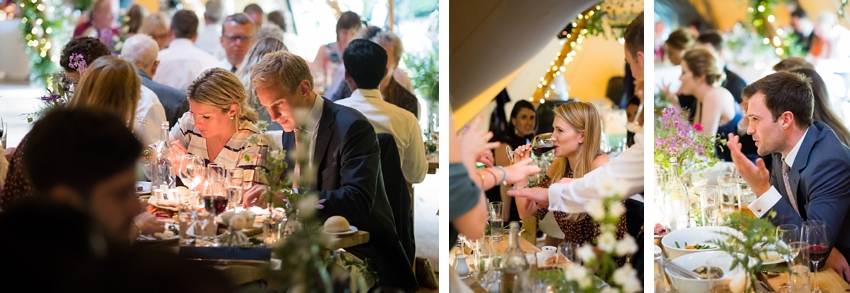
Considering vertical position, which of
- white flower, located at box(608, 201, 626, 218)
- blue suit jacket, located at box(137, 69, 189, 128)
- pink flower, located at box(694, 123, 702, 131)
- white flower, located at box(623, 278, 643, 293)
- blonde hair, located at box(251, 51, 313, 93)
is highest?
blonde hair, located at box(251, 51, 313, 93)

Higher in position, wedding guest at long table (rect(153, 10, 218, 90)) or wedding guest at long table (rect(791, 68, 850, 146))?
wedding guest at long table (rect(153, 10, 218, 90))

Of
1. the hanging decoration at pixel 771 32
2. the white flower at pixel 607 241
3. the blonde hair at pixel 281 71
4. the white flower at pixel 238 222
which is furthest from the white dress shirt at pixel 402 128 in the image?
the hanging decoration at pixel 771 32

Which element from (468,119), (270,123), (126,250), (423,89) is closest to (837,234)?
(468,119)

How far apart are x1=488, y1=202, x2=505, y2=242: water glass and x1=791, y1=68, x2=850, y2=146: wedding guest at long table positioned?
49.5 inches

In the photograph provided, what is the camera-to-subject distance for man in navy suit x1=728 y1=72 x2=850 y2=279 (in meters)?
2.86

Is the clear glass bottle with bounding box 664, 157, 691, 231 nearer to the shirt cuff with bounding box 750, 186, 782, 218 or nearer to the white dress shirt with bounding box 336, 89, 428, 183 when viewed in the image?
the shirt cuff with bounding box 750, 186, 782, 218

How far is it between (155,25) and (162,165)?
0.63 metres

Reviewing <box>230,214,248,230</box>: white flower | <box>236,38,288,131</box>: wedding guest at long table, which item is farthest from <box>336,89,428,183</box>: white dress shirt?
<box>230,214,248,230</box>: white flower

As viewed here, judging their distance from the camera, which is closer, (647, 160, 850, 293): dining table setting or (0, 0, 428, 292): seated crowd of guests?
(647, 160, 850, 293): dining table setting

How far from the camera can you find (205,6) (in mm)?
3121

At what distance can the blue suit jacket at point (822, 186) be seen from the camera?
2.86 metres

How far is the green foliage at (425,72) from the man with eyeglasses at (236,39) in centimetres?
69

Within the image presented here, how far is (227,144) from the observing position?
2.94 meters

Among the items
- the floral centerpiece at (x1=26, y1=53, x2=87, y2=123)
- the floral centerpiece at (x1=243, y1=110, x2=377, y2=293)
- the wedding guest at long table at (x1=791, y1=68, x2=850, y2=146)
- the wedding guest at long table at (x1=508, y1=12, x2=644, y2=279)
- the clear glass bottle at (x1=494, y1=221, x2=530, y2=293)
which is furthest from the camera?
the floral centerpiece at (x1=26, y1=53, x2=87, y2=123)
